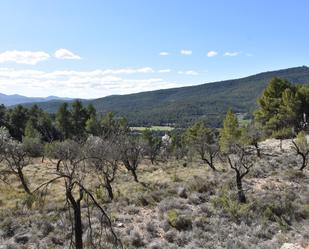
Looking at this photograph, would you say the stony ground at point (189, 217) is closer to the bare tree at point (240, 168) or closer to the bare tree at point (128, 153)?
the bare tree at point (240, 168)

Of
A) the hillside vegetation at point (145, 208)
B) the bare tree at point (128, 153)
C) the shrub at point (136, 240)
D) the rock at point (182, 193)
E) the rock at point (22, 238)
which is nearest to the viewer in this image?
the hillside vegetation at point (145, 208)

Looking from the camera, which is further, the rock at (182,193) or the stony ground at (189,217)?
the rock at (182,193)

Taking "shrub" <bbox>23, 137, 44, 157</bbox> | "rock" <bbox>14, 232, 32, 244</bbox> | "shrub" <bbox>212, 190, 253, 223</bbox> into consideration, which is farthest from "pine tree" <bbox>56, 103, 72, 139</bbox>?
"rock" <bbox>14, 232, 32, 244</bbox>

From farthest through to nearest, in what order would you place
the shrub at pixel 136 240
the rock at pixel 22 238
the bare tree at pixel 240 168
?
the bare tree at pixel 240 168 → the rock at pixel 22 238 → the shrub at pixel 136 240

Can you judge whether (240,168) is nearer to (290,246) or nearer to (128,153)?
(290,246)

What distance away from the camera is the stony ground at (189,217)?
1379 centimetres

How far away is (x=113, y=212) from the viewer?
58.6 ft

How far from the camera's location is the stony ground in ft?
45.2

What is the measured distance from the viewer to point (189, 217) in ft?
53.5

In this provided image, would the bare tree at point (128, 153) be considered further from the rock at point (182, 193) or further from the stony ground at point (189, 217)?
the rock at point (182, 193)

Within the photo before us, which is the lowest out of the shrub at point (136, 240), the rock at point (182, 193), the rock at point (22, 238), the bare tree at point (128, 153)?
the rock at point (182, 193)

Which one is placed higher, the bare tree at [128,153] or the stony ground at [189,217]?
the bare tree at [128,153]

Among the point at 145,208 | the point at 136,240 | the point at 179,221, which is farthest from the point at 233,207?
the point at 136,240

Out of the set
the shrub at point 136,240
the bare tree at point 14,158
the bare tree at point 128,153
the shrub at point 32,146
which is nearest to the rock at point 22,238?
the shrub at point 136,240
